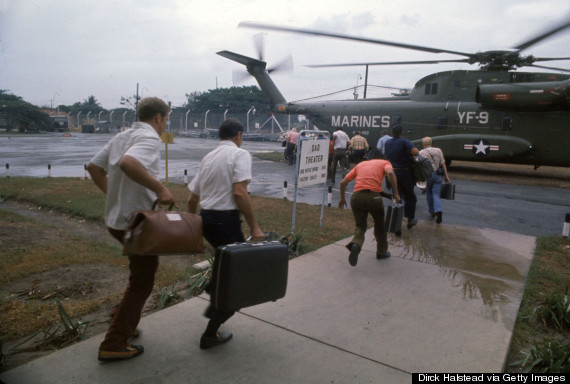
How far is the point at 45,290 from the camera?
4121mm

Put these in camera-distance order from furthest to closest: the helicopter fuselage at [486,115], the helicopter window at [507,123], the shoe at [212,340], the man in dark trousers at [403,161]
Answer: the helicopter window at [507,123]
the helicopter fuselage at [486,115]
the man in dark trousers at [403,161]
the shoe at [212,340]

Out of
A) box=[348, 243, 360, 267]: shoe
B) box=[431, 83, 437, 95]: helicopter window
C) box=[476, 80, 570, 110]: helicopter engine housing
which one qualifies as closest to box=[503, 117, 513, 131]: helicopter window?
box=[476, 80, 570, 110]: helicopter engine housing

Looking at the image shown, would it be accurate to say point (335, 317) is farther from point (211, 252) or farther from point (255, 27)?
point (255, 27)

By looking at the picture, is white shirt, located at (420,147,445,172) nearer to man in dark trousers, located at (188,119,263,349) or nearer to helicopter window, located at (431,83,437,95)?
man in dark trousers, located at (188,119,263,349)

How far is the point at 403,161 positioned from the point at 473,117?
996cm

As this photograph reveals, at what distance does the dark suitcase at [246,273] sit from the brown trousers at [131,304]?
1.64ft

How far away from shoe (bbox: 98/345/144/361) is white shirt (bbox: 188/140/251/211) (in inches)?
45.3

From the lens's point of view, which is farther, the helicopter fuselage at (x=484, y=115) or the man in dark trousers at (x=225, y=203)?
the helicopter fuselage at (x=484, y=115)

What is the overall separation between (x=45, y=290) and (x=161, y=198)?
2.42 m

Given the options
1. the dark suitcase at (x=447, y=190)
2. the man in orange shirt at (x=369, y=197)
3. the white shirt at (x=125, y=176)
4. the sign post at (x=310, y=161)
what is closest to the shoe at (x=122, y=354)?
the white shirt at (x=125, y=176)

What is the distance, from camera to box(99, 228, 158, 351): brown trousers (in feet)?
9.06

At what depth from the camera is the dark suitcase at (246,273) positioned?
8.93 ft

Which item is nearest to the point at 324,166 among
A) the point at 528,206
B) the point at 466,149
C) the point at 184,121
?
the point at 528,206

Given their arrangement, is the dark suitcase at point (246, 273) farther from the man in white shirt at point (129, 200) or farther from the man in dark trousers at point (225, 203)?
the man in white shirt at point (129, 200)
